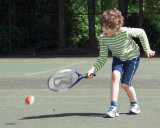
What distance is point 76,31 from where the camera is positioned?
2508 cm

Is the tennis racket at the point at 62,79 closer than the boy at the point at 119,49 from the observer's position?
Yes

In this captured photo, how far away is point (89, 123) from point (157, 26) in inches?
763

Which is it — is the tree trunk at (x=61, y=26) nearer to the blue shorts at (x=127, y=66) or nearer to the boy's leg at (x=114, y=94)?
the blue shorts at (x=127, y=66)

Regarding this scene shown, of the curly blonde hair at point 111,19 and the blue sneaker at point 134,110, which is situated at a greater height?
the curly blonde hair at point 111,19

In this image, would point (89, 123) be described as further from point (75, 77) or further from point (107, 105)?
point (107, 105)

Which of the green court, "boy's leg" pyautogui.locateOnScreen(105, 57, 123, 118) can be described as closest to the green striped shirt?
"boy's leg" pyautogui.locateOnScreen(105, 57, 123, 118)

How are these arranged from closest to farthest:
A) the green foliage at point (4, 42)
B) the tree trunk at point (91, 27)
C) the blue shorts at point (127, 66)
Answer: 1. the blue shorts at point (127, 66)
2. the green foliage at point (4, 42)
3. the tree trunk at point (91, 27)

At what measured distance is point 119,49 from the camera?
5914 millimetres

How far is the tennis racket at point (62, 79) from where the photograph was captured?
5.56m

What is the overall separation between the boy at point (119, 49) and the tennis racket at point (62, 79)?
0.21 meters

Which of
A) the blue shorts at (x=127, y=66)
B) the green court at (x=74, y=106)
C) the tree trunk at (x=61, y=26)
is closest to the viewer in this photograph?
the green court at (x=74, y=106)

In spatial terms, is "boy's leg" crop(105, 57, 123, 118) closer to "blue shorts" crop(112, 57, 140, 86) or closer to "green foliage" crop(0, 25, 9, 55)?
"blue shorts" crop(112, 57, 140, 86)

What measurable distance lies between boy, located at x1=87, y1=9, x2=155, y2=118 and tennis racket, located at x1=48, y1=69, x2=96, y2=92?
0.21m

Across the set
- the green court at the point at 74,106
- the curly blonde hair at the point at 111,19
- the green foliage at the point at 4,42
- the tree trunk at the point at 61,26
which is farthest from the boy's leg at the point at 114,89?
the tree trunk at the point at 61,26
